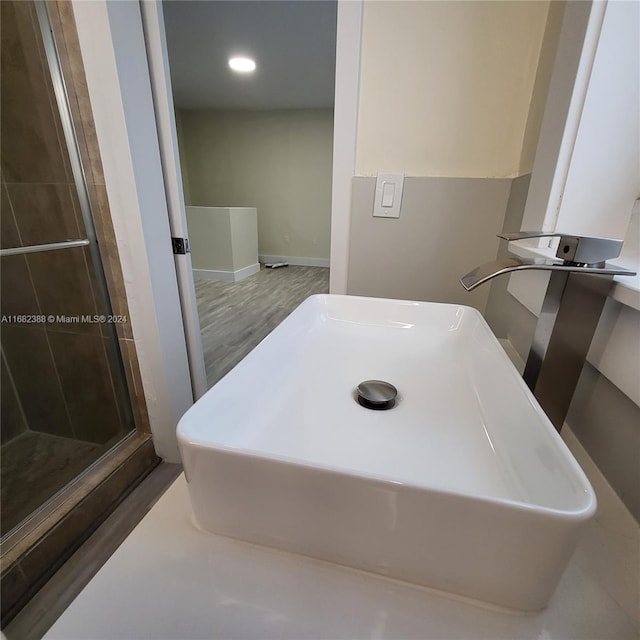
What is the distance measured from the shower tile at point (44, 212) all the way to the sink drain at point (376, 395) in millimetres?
1086

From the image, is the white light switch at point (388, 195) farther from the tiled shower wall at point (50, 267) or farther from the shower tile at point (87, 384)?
the shower tile at point (87, 384)

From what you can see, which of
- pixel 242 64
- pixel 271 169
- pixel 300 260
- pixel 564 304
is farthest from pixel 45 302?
pixel 271 169

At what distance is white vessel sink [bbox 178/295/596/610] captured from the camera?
8.9 inches

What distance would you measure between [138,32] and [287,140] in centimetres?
420

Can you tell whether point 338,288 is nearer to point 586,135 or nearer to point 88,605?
point 586,135

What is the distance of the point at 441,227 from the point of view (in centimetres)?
80

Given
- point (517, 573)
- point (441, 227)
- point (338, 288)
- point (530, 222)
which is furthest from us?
point (338, 288)

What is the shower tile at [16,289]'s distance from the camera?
1.17 meters

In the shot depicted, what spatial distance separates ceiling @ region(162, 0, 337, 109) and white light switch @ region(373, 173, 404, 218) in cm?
205

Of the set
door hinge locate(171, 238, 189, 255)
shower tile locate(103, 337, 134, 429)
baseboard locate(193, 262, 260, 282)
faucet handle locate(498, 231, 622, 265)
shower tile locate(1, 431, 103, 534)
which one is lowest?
shower tile locate(1, 431, 103, 534)

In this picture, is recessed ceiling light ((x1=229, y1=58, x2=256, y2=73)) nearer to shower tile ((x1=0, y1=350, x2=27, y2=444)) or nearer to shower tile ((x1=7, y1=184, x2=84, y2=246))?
shower tile ((x1=7, y1=184, x2=84, y2=246))

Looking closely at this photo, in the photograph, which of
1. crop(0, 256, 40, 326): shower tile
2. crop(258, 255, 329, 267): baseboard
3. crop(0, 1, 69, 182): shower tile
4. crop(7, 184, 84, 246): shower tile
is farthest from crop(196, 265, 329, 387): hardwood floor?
crop(0, 1, 69, 182): shower tile

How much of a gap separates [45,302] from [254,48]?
8.97 feet

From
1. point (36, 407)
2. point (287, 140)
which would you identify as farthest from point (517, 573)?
point (287, 140)
